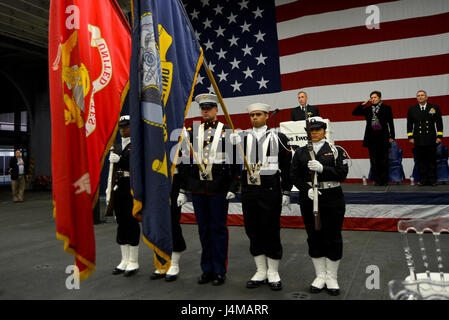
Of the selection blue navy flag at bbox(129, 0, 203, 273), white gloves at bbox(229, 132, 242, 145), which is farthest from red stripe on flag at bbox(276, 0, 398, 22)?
blue navy flag at bbox(129, 0, 203, 273)

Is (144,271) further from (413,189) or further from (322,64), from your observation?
(322,64)

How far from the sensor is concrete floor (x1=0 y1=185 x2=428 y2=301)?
2777 mm

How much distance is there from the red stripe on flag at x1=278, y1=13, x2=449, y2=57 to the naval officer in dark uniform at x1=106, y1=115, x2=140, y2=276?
207 inches

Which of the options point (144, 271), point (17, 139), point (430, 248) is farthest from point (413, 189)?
point (17, 139)

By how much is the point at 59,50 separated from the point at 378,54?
6396 millimetres

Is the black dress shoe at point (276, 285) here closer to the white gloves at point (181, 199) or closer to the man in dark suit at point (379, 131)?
the white gloves at point (181, 199)

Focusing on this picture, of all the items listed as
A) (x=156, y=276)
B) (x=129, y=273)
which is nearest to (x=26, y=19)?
(x=129, y=273)

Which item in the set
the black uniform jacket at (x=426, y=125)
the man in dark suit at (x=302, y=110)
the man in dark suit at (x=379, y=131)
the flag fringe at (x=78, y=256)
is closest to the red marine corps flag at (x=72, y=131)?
the flag fringe at (x=78, y=256)

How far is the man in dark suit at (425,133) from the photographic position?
535 centimetres

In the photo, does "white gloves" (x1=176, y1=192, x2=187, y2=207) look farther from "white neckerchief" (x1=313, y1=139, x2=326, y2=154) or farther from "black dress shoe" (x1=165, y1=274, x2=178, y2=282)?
"white neckerchief" (x1=313, y1=139, x2=326, y2=154)


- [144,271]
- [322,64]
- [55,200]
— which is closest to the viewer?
[55,200]

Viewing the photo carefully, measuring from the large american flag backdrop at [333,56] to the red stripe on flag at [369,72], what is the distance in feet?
0.06

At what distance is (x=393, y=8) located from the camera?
666 cm

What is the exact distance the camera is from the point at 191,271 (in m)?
3.42
